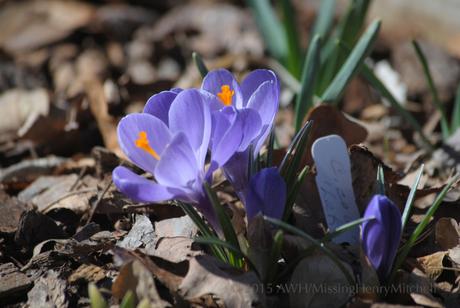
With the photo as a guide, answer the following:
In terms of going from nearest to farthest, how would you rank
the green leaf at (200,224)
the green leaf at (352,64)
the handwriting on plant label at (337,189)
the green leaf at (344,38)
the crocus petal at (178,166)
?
the crocus petal at (178,166) < the green leaf at (200,224) < the handwriting on plant label at (337,189) < the green leaf at (352,64) < the green leaf at (344,38)

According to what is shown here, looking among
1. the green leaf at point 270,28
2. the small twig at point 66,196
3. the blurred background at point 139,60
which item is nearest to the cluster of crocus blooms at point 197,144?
the small twig at point 66,196

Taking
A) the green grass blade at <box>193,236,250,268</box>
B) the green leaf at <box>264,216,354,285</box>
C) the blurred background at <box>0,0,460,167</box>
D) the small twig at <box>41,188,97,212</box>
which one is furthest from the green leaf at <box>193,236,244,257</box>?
the blurred background at <box>0,0,460,167</box>

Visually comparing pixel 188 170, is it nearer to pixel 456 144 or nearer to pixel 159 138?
pixel 159 138

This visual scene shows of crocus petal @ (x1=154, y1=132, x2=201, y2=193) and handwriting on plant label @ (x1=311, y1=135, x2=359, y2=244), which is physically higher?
crocus petal @ (x1=154, y1=132, x2=201, y2=193)

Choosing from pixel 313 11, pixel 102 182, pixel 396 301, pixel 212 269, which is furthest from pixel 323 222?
pixel 313 11

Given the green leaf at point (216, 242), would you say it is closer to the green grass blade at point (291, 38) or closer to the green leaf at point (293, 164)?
the green leaf at point (293, 164)

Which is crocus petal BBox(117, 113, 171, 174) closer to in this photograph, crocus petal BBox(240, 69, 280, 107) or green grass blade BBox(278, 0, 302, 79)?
crocus petal BBox(240, 69, 280, 107)

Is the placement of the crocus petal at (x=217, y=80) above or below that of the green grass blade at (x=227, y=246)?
above
